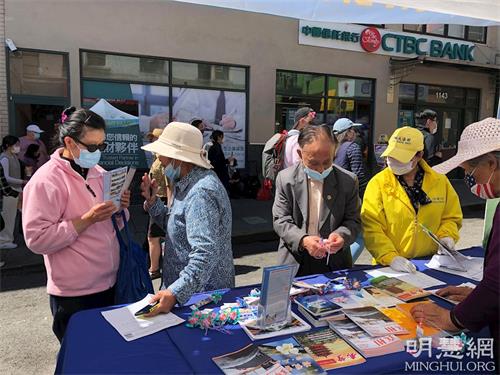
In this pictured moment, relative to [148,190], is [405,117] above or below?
above

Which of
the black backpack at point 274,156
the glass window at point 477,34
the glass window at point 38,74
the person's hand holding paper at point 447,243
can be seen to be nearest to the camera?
the person's hand holding paper at point 447,243

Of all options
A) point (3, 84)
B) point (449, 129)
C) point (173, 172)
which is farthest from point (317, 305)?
point (449, 129)

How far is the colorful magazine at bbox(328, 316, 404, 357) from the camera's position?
1.76m

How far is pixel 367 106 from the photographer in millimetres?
12766

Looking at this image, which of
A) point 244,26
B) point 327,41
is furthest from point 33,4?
point 327,41

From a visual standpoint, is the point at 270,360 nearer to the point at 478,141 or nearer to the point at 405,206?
the point at 478,141

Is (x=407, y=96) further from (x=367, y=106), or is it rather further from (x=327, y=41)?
(x=327, y=41)

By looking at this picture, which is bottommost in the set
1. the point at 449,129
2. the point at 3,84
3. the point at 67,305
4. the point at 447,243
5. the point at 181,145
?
the point at 67,305

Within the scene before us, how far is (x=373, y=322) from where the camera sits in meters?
1.99

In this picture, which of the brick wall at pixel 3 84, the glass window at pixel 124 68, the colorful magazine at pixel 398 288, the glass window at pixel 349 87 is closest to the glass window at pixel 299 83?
the glass window at pixel 349 87

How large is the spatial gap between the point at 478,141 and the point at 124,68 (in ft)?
29.1

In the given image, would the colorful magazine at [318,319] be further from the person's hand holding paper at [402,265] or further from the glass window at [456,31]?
the glass window at [456,31]

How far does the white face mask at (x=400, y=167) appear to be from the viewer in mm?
2877

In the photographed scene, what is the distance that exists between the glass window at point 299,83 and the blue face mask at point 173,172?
9.38 metres
